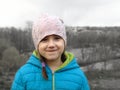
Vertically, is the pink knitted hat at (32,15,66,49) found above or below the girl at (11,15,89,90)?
above

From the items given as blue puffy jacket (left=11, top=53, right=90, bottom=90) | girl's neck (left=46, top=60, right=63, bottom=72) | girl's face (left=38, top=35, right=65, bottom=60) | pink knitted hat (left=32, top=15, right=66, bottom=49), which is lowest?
blue puffy jacket (left=11, top=53, right=90, bottom=90)

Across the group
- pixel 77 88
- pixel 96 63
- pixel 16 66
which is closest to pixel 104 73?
pixel 96 63

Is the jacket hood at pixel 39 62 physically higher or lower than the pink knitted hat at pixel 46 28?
lower

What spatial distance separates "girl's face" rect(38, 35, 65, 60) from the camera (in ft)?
3.63

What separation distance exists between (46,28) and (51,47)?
0.06m

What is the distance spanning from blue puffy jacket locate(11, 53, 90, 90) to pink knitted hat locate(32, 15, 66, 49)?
0.21 feet

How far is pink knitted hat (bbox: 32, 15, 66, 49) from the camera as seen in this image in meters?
1.11

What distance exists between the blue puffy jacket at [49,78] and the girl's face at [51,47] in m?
0.03

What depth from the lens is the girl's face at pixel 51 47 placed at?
1105 mm

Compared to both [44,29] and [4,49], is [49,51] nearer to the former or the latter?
[44,29]

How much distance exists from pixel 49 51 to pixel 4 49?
26.3 metres

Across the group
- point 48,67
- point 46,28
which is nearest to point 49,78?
point 48,67

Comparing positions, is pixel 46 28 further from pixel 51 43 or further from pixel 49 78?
pixel 49 78

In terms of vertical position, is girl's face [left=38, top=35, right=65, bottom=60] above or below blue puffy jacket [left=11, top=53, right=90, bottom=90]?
above
